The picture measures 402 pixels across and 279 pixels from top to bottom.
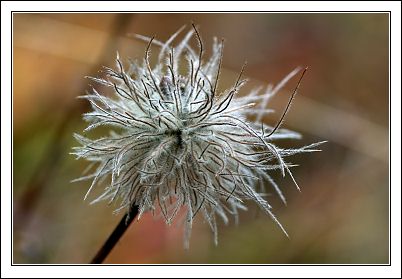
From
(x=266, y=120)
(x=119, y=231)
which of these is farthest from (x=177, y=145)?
(x=266, y=120)

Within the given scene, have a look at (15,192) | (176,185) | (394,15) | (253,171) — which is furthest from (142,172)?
(394,15)

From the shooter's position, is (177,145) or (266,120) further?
(266,120)

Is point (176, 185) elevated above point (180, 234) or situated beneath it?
elevated above

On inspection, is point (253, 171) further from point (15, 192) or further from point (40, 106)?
point (40, 106)

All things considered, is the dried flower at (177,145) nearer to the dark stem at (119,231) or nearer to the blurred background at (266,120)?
the dark stem at (119,231)

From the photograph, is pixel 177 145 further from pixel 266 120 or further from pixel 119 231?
pixel 266 120

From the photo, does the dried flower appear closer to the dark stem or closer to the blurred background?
the dark stem

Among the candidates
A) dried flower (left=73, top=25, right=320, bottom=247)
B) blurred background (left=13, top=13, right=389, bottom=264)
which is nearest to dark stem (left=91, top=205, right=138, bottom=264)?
dried flower (left=73, top=25, right=320, bottom=247)

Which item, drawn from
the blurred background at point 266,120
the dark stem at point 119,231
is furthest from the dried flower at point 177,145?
the blurred background at point 266,120
